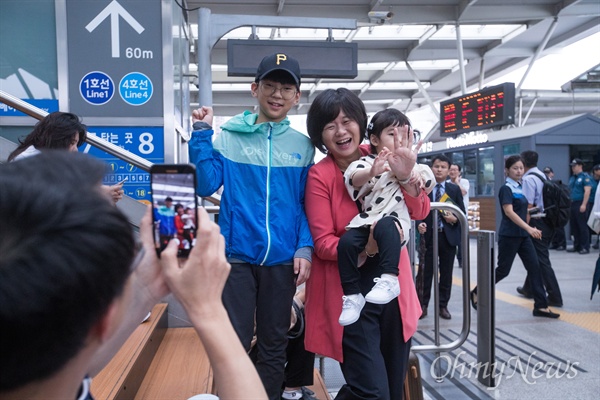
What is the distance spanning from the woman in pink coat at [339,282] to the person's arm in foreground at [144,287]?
3.45ft

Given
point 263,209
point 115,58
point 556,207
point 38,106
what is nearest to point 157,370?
point 263,209

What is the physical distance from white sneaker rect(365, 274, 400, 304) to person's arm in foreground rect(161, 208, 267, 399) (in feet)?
3.44

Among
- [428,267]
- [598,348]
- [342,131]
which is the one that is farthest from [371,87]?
[342,131]

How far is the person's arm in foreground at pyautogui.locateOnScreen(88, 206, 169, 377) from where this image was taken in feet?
3.01

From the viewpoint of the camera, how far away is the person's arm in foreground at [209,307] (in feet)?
2.77

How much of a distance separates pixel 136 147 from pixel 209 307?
4484 millimetres

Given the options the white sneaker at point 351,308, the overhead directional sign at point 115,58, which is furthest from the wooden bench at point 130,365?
the overhead directional sign at point 115,58

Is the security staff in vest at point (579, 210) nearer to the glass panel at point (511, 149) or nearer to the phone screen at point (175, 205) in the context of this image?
the glass panel at point (511, 149)

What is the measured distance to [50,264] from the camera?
1.93 ft

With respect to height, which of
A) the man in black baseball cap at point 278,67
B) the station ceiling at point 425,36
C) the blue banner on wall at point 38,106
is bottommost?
the man in black baseball cap at point 278,67

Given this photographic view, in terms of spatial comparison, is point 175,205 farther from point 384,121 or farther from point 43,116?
point 43,116

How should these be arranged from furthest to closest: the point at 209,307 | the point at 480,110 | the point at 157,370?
the point at 480,110, the point at 157,370, the point at 209,307

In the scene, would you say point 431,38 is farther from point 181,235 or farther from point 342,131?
point 181,235

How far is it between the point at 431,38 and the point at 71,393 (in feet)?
42.6
